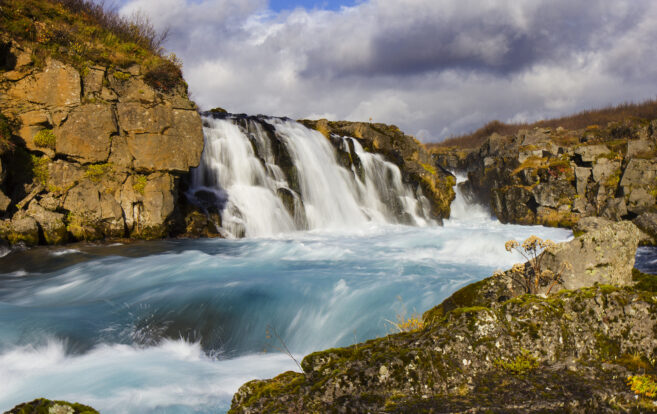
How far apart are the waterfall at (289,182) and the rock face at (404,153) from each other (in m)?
A: 0.75

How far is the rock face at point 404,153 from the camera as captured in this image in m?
25.7

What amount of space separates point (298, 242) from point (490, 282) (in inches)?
436

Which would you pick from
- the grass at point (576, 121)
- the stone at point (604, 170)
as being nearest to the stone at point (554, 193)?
the stone at point (604, 170)

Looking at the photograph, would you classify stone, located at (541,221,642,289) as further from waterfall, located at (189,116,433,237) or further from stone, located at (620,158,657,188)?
stone, located at (620,158,657,188)

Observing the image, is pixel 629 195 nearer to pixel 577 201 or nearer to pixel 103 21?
pixel 577 201

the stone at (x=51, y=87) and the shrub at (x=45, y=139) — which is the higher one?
the stone at (x=51, y=87)

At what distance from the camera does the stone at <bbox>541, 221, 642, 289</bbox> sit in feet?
16.5

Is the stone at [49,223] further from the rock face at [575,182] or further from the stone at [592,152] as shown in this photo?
the stone at [592,152]

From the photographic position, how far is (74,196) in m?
13.4

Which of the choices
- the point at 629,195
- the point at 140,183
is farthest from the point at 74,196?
the point at 629,195

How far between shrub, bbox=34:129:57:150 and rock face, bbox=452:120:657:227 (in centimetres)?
2475

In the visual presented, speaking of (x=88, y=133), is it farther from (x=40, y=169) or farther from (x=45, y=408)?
(x=45, y=408)

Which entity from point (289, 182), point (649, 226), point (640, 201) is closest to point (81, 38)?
point (289, 182)

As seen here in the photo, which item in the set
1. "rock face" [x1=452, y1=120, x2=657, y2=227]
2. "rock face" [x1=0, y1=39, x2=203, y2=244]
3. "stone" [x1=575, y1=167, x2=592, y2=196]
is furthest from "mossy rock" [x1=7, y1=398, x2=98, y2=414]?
"stone" [x1=575, y1=167, x2=592, y2=196]
